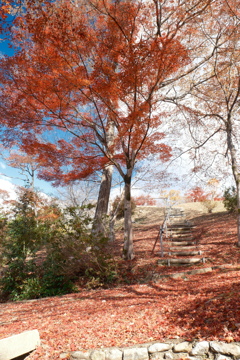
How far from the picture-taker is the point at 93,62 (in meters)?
7.59

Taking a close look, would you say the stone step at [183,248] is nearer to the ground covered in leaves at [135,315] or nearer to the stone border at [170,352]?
the ground covered in leaves at [135,315]

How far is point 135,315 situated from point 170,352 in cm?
107

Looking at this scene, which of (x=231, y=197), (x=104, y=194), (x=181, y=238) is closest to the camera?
(x=104, y=194)

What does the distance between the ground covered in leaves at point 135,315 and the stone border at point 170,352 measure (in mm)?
114

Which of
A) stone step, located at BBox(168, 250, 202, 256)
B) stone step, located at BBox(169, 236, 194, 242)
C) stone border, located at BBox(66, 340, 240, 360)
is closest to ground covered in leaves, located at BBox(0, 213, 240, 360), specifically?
stone border, located at BBox(66, 340, 240, 360)

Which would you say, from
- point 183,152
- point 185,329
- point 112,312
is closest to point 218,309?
point 185,329

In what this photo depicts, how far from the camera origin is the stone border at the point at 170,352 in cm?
230

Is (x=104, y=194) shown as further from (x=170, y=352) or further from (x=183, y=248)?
(x=170, y=352)

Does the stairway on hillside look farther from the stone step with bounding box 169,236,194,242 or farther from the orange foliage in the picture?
the orange foliage

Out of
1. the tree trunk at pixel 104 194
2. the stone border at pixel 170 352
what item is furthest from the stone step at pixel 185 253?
the stone border at pixel 170 352

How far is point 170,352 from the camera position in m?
2.54

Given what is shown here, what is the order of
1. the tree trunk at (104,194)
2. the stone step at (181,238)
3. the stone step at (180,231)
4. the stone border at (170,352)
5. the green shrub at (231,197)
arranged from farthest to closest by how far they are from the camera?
the green shrub at (231,197), the stone step at (180,231), the stone step at (181,238), the tree trunk at (104,194), the stone border at (170,352)

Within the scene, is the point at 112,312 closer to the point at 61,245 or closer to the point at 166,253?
the point at 61,245

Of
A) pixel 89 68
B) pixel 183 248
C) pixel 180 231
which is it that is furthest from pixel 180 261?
pixel 89 68
